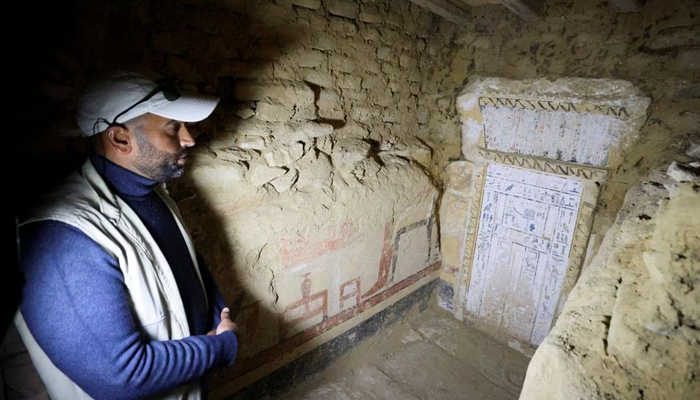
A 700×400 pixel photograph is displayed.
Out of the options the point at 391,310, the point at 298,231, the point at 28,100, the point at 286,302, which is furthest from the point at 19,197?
the point at 391,310

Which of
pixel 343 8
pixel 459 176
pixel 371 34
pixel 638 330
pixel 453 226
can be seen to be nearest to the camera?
pixel 638 330

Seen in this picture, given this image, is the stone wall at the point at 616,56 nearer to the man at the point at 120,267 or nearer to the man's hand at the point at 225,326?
the man at the point at 120,267

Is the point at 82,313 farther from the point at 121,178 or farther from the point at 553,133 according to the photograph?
the point at 553,133

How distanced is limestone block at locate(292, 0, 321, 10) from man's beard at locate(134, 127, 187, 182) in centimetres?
131

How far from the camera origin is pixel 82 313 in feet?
3.17

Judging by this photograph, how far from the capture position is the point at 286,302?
2.24 meters

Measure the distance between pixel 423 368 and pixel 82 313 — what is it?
2.49m

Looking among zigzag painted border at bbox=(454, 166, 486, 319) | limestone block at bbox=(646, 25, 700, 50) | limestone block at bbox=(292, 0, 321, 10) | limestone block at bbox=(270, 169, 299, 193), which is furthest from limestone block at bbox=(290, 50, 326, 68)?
limestone block at bbox=(646, 25, 700, 50)

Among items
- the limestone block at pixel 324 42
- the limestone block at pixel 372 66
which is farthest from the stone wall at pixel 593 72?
the limestone block at pixel 324 42

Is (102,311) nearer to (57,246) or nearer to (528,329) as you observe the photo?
(57,246)

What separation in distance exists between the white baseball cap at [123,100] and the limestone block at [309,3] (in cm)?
122

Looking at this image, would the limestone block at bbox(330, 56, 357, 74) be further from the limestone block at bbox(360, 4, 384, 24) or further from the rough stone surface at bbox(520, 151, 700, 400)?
the rough stone surface at bbox(520, 151, 700, 400)

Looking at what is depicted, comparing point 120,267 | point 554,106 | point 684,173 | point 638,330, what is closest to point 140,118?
point 120,267

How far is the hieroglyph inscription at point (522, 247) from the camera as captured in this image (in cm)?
269
